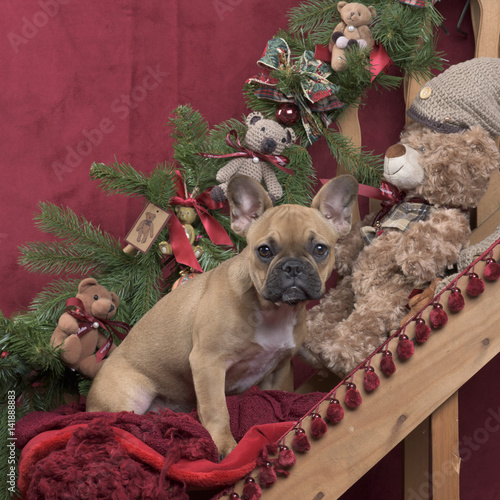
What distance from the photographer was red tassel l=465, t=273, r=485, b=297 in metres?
1.49

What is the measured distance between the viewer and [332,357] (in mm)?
1924

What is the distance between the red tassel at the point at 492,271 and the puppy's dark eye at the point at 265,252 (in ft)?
1.85

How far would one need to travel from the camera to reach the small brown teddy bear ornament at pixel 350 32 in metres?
2.18

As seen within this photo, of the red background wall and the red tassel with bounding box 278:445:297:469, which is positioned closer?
the red tassel with bounding box 278:445:297:469

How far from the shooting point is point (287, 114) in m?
2.23

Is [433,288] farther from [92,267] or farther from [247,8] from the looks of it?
[247,8]

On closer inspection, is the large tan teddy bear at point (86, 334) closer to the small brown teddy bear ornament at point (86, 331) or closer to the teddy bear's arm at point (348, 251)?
the small brown teddy bear ornament at point (86, 331)

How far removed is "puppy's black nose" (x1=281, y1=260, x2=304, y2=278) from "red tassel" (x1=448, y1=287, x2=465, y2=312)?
381 millimetres

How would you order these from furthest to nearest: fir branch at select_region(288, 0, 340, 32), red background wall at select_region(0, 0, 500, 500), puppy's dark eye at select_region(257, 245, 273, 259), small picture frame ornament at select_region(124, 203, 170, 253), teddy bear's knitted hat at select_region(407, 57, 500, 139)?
red background wall at select_region(0, 0, 500, 500)
fir branch at select_region(288, 0, 340, 32)
small picture frame ornament at select_region(124, 203, 170, 253)
teddy bear's knitted hat at select_region(407, 57, 500, 139)
puppy's dark eye at select_region(257, 245, 273, 259)

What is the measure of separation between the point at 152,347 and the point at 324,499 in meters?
0.77

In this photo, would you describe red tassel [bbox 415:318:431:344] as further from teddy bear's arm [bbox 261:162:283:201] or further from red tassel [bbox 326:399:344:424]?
teddy bear's arm [bbox 261:162:283:201]

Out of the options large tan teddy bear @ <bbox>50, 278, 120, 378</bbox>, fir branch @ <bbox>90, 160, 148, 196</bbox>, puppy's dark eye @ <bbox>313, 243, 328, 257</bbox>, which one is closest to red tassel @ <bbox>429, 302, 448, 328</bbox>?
puppy's dark eye @ <bbox>313, 243, 328, 257</bbox>

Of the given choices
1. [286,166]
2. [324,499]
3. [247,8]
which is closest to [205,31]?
[247,8]

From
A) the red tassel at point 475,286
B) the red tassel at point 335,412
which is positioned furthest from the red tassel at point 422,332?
the red tassel at point 335,412
